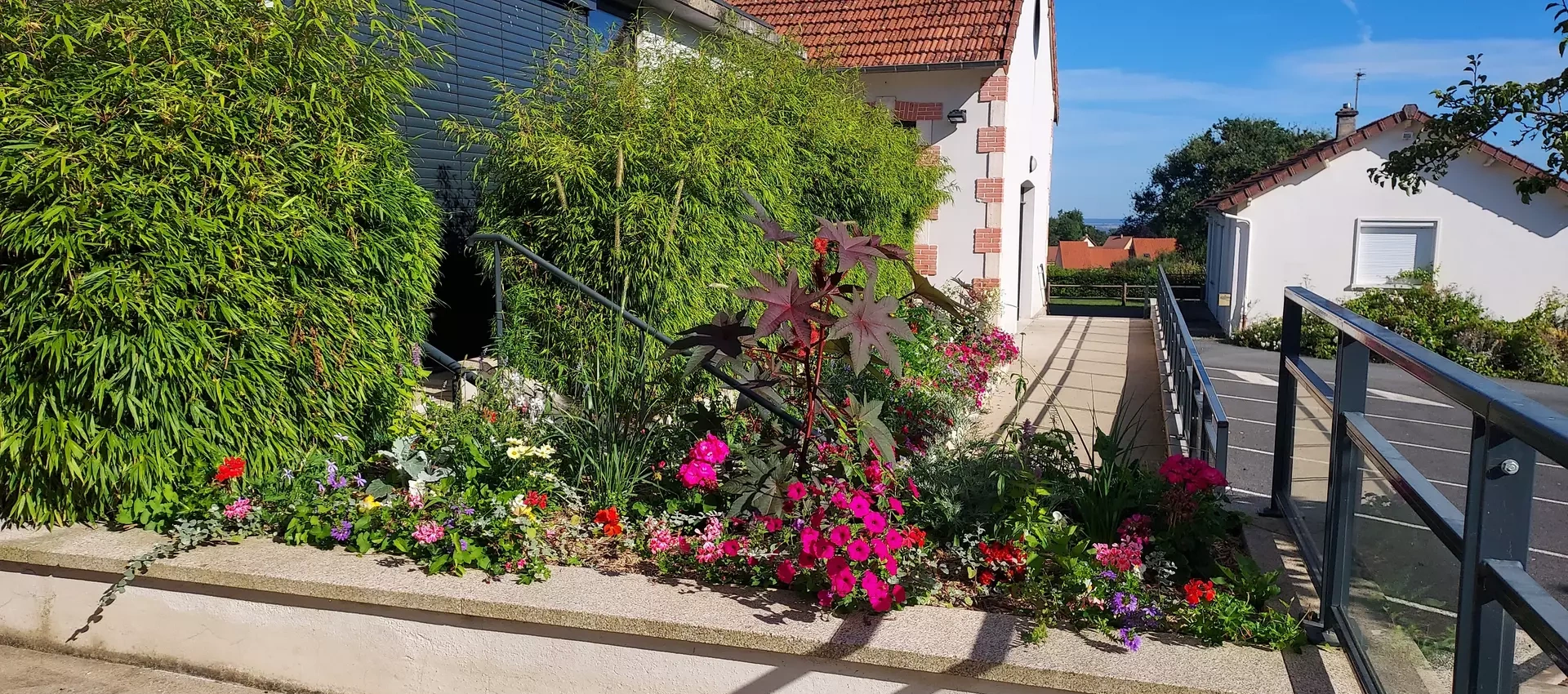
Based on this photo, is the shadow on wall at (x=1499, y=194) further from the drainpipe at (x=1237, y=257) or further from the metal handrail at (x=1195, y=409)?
the metal handrail at (x=1195, y=409)

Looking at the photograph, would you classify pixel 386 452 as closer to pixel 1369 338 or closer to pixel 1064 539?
pixel 1064 539

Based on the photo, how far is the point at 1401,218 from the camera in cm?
1828

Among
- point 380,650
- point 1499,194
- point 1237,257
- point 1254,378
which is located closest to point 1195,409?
point 380,650

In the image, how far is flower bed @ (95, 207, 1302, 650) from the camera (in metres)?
2.71

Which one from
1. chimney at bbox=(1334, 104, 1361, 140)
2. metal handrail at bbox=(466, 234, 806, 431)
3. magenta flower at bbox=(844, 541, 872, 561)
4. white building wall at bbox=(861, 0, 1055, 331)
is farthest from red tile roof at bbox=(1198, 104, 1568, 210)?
magenta flower at bbox=(844, 541, 872, 561)

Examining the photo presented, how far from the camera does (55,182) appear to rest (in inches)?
117

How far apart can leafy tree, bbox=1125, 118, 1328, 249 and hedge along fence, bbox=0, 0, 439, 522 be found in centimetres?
4758

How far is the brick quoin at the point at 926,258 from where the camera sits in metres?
12.5

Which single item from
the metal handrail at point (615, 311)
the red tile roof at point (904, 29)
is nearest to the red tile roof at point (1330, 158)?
the red tile roof at point (904, 29)

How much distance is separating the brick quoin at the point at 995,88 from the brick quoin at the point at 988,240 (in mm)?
1536

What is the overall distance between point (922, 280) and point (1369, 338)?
1.13 metres

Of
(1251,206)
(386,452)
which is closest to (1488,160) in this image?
(1251,206)

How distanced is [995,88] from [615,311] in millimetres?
8693

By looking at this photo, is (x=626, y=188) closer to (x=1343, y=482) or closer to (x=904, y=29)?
(x=1343, y=482)
